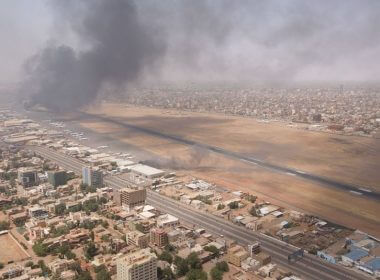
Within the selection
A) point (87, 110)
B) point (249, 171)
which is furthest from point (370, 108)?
point (87, 110)

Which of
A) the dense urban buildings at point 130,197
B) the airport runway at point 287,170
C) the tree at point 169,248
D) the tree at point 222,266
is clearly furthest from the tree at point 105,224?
the airport runway at point 287,170

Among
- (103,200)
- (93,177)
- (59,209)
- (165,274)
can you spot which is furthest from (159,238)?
(93,177)

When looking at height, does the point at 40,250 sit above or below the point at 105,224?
below

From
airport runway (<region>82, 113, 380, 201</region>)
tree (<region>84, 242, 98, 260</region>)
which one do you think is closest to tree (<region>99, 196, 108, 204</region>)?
tree (<region>84, 242, 98, 260</region>)

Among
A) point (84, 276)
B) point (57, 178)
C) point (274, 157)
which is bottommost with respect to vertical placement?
point (84, 276)

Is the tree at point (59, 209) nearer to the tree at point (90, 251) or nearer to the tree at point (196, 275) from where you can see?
the tree at point (90, 251)

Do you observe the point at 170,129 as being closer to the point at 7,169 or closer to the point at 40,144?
the point at 40,144

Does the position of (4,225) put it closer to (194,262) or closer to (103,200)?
(103,200)
